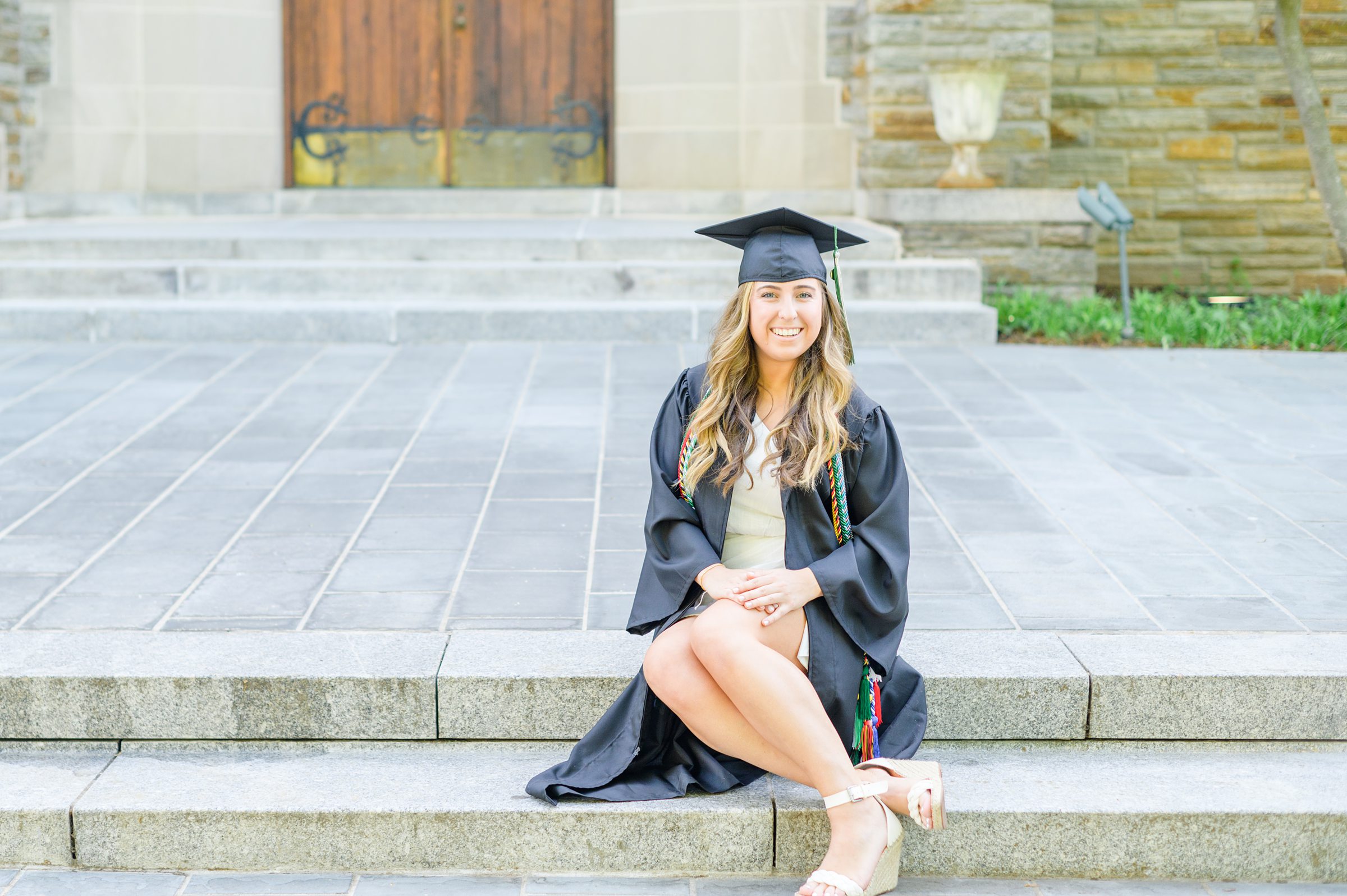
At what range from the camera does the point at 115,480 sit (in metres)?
5.09

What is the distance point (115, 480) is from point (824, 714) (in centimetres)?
318

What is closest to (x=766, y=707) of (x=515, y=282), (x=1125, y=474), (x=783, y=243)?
A: (x=783, y=243)

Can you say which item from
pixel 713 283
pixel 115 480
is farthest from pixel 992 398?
pixel 115 480

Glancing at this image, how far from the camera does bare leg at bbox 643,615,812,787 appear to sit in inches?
119

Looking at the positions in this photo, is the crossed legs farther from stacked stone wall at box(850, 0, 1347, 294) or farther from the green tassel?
stacked stone wall at box(850, 0, 1347, 294)

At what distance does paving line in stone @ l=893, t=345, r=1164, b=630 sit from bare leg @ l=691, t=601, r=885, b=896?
3.36 ft

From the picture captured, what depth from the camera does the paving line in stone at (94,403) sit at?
18.0 feet

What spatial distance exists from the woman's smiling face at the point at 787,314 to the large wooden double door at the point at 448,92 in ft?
28.3

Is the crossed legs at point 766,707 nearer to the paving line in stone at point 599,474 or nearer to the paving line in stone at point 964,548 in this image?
the paving line in stone at point 599,474

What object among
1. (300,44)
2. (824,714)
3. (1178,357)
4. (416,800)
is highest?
(300,44)

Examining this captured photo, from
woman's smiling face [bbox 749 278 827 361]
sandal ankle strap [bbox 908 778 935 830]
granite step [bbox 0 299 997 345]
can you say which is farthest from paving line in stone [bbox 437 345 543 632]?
sandal ankle strap [bbox 908 778 935 830]

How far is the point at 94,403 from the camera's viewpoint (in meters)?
6.26

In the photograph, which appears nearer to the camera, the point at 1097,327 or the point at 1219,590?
the point at 1219,590

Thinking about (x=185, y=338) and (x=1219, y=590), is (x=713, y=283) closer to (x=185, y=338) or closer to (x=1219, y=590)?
(x=185, y=338)
